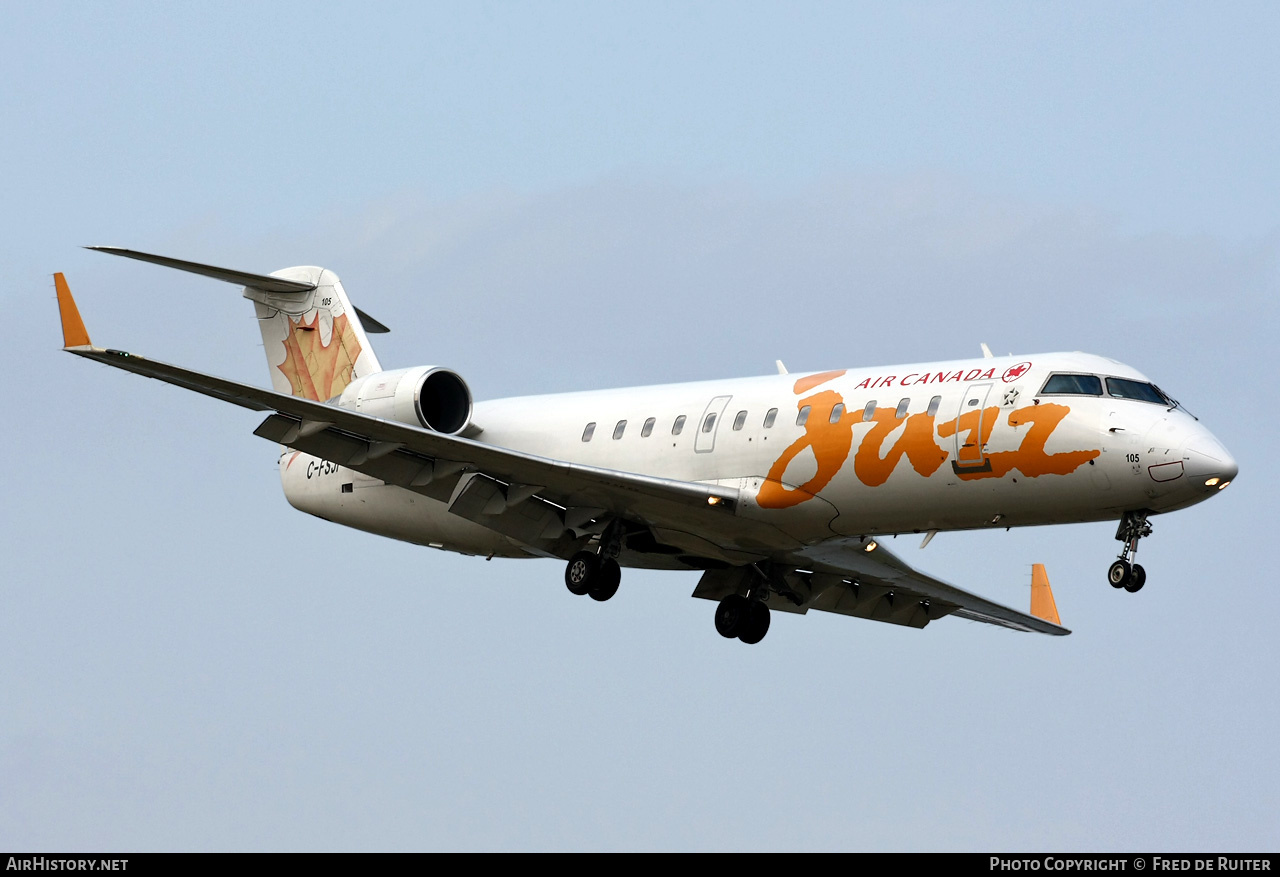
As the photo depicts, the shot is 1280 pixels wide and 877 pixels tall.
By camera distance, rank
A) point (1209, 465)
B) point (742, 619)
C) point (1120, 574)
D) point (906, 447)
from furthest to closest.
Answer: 1. point (742, 619)
2. point (906, 447)
3. point (1120, 574)
4. point (1209, 465)

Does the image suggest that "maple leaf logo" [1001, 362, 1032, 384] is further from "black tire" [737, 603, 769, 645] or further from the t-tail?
the t-tail

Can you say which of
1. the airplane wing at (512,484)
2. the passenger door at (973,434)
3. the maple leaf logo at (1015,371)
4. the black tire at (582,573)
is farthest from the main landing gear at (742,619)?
the maple leaf logo at (1015,371)

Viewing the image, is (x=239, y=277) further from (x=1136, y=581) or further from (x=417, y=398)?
(x=1136, y=581)

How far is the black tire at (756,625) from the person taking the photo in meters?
30.9

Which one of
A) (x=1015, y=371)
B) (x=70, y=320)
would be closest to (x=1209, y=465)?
(x=1015, y=371)

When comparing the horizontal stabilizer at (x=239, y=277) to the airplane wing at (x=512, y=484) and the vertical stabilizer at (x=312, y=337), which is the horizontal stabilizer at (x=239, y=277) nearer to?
the vertical stabilizer at (x=312, y=337)

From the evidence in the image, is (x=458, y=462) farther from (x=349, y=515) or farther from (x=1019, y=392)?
(x=1019, y=392)

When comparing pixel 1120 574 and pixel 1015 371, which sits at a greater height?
pixel 1015 371

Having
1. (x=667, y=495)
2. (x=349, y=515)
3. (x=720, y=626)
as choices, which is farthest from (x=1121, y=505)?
(x=349, y=515)

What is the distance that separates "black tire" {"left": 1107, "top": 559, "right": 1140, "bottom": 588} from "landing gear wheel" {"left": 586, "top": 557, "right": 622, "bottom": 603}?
24.1 feet

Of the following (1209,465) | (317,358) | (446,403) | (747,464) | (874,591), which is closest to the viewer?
(1209,465)

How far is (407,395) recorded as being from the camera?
2964 cm

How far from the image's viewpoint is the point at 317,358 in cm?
3369

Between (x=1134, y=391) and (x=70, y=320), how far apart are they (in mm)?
14308
